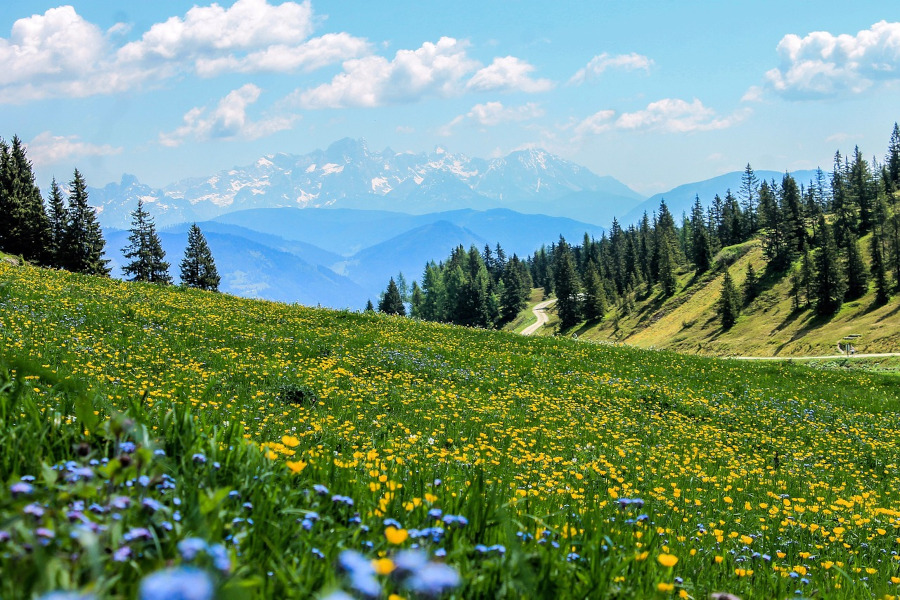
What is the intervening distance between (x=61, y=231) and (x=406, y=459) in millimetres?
74196

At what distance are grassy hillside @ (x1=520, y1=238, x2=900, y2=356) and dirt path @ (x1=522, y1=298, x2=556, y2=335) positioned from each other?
4.19 meters

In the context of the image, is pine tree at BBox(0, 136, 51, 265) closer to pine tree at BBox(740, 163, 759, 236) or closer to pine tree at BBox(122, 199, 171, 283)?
pine tree at BBox(122, 199, 171, 283)

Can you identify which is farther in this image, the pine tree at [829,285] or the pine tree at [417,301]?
the pine tree at [417,301]

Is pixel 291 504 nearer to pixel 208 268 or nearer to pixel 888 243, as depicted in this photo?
pixel 208 268

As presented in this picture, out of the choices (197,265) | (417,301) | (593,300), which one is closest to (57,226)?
(197,265)

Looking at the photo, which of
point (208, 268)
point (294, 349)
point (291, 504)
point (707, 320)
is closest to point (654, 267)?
point (707, 320)

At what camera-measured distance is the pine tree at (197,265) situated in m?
85.1

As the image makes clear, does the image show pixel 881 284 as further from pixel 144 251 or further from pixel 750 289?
pixel 144 251

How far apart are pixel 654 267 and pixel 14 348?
146 meters

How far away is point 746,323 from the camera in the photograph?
10238cm

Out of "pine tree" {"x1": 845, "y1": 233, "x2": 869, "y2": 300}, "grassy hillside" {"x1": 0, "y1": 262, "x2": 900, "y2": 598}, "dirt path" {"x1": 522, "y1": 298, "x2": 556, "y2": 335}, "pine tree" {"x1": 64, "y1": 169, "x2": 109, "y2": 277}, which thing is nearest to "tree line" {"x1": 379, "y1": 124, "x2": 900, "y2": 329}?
"pine tree" {"x1": 845, "y1": 233, "x2": 869, "y2": 300}

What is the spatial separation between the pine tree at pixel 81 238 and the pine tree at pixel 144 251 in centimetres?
813

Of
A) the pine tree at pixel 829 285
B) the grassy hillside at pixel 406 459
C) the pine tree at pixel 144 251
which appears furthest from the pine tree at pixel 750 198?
the grassy hillside at pixel 406 459

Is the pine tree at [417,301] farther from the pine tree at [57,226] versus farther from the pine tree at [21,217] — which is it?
the pine tree at [21,217]
